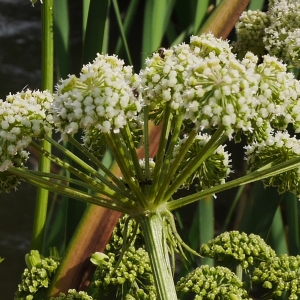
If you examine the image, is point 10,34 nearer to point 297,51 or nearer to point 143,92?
point 297,51

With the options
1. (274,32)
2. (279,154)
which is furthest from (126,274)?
(274,32)

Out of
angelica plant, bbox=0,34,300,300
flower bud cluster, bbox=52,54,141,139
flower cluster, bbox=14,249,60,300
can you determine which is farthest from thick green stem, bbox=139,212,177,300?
flower cluster, bbox=14,249,60,300

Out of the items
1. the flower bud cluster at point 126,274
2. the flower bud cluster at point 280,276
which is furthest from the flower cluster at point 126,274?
the flower bud cluster at point 280,276

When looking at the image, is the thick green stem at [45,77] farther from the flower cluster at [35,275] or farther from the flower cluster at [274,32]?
the flower cluster at [274,32]

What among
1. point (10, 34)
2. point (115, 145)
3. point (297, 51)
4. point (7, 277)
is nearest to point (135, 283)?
point (115, 145)

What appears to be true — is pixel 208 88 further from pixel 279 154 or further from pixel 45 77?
pixel 45 77

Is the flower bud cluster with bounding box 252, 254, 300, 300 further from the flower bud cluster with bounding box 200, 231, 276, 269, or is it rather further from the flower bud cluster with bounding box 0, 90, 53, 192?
the flower bud cluster with bounding box 0, 90, 53, 192
